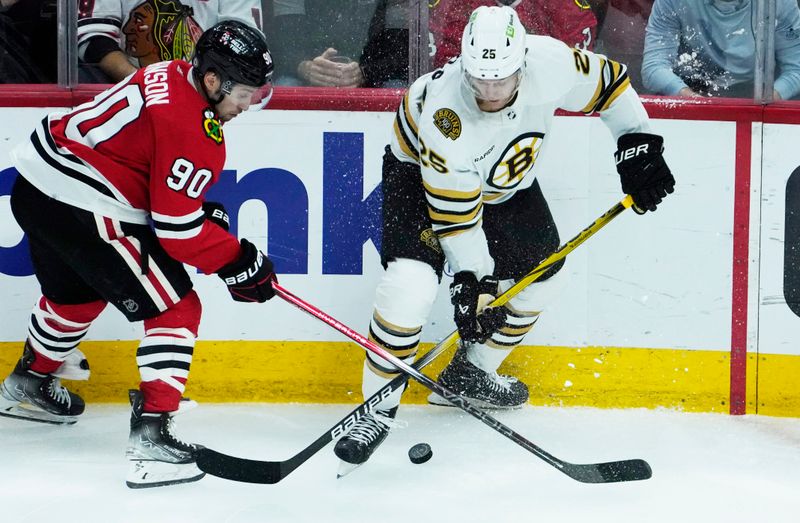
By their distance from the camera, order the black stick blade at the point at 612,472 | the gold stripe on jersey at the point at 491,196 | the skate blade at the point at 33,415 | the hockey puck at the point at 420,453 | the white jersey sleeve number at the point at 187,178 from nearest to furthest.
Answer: the white jersey sleeve number at the point at 187,178 → the black stick blade at the point at 612,472 → the hockey puck at the point at 420,453 → the gold stripe on jersey at the point at 491,196 → the skate blade at the point at 33,415

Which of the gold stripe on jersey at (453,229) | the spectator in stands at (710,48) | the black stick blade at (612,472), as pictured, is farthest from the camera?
the spectator in stands at (710,48)

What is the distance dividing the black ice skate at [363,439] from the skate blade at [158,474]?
354 mm

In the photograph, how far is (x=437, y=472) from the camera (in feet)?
9.58

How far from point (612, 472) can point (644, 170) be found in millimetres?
799

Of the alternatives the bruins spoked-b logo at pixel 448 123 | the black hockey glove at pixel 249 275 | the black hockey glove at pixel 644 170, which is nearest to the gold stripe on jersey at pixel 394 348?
the black hockey glove at pixel 249 275

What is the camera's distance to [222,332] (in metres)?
3.44

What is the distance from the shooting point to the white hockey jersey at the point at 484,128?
9.12 ft

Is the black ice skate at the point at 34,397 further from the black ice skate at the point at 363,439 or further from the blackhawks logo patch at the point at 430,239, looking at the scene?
the blackhawks logo patch at the point at 430,239

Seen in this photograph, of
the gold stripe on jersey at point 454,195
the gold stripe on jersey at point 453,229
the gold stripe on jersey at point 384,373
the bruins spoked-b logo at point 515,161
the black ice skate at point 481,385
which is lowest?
the black ice skate at point 481,385

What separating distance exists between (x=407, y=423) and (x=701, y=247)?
3.35 feet

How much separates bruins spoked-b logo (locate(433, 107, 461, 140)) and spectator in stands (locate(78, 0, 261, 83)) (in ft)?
2.80

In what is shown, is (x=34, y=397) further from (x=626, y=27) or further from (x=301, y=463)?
(x=626, y=27)

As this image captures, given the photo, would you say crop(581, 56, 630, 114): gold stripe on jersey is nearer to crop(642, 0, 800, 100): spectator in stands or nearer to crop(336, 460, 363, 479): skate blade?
crop(642, 0, 800, 100): spectator in stands

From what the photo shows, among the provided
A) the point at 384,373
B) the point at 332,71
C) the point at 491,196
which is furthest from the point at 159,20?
the point at 384,373
